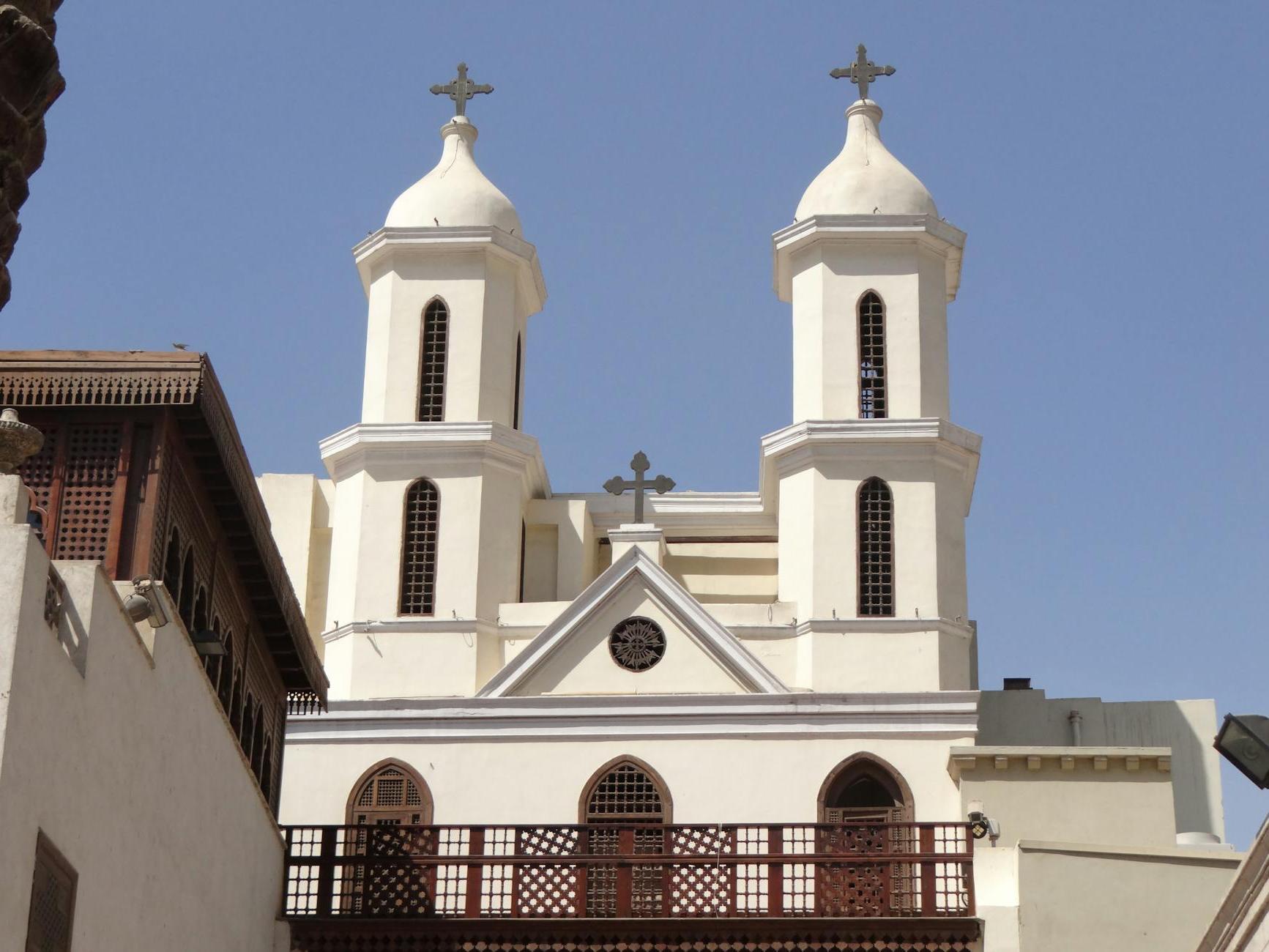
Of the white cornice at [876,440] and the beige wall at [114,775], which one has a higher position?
the white cornice at [876,440]

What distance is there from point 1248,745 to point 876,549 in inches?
822

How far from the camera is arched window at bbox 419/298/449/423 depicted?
121ft

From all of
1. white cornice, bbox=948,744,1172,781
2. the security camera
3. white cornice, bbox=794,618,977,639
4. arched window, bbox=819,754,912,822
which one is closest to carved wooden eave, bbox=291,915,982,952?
the security camera

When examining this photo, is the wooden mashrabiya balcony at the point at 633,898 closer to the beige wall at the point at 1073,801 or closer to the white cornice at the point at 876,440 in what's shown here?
the beige wall at the point at 1073,801

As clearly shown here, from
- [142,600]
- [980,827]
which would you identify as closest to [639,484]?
[980,827]

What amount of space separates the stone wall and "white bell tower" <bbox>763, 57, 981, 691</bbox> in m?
26.0

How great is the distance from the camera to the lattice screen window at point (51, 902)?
14352mm

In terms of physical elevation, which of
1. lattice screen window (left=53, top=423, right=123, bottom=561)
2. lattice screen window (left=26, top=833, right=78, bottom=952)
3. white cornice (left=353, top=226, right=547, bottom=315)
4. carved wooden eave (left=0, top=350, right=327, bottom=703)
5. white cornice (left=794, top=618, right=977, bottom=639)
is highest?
white cornice (left=353, top=226, right=547, bottom=315)

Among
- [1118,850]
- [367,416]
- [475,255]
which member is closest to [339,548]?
[367,416]

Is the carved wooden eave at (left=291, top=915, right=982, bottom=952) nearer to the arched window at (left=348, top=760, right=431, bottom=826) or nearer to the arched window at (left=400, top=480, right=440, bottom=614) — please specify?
the arched window at (left=348, top=760, right=431, bottom=826)

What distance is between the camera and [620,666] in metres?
34.5

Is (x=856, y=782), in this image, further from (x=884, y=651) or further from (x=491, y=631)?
(x=491, y=631)

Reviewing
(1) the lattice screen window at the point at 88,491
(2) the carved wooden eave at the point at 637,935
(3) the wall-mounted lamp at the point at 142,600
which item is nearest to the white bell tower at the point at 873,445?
(2) the carved wooden eave at the point at 637,935

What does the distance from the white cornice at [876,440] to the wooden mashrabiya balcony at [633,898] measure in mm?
11863
